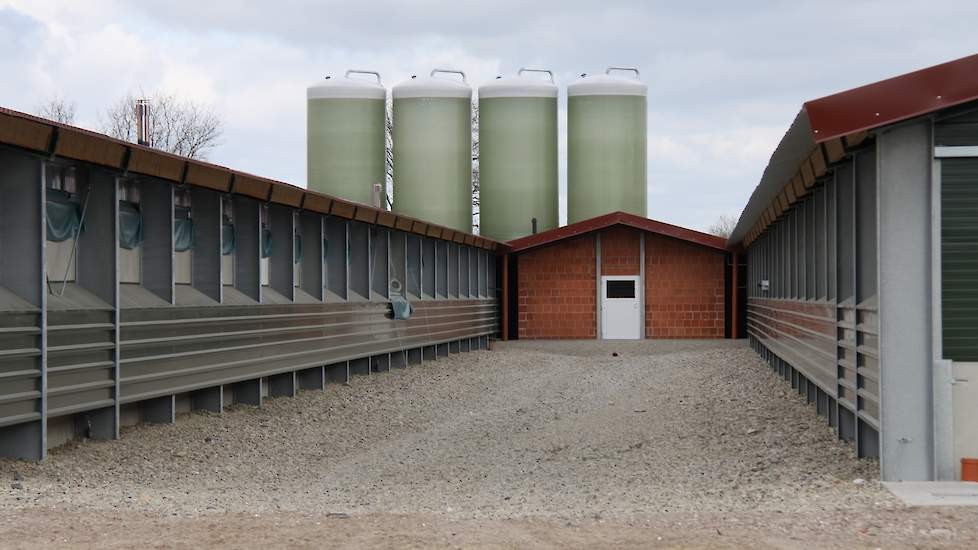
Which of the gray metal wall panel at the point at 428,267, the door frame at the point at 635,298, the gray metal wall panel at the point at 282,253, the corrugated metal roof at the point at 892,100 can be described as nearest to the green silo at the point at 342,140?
the door frame at the point at 635,298

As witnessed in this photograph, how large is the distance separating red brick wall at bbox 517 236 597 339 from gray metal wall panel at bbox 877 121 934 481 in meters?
25.3

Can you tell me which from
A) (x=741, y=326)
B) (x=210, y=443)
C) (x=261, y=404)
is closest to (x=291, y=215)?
(x=261, y=404)

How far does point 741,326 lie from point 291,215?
63.7ft

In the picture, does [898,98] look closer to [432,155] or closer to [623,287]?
[623,287]

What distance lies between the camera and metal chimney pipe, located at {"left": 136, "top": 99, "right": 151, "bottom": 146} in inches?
622

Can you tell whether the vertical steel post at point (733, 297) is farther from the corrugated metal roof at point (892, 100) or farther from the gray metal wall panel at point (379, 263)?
the corrugated metal roof at point (892, 100)

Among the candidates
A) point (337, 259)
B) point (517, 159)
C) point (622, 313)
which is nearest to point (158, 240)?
point (337, 259)

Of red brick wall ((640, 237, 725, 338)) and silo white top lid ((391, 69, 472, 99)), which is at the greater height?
silo white top lid ((391, 69, 472, 99))

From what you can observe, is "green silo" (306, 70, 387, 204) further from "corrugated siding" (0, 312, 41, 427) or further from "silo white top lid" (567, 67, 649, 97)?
"corrugated siding" (0, 312, 41, 427)

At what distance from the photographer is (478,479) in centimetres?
1147

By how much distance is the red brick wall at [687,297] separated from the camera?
114 feet

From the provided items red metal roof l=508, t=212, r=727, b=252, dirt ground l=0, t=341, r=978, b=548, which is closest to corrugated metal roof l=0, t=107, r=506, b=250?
dirt ground l=0, t=341, r=978, b=548

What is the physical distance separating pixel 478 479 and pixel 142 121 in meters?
7.53

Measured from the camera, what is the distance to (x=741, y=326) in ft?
113
